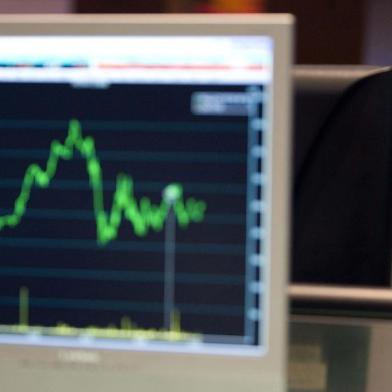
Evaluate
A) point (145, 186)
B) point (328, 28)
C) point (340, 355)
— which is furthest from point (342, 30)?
point (145, 186)

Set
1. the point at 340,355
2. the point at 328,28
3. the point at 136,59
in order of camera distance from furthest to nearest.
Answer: the point at 328,28
the point at 340,355
the point at 136,59

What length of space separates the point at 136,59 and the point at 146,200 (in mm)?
117

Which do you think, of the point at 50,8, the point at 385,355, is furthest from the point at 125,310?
the point at 50,8

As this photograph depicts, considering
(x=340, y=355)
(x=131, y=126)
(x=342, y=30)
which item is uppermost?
(x=342, y=30)

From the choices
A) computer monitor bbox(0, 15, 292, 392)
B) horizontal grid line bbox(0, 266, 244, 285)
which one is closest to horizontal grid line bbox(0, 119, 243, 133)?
computer monitor bbox(0, 15, 292, 392)

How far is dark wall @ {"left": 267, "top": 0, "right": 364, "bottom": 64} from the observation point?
6.28 feet

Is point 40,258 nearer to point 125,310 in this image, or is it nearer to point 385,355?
point 125,310

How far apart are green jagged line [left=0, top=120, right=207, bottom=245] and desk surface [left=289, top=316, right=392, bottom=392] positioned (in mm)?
212

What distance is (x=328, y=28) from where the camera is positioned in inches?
75.4

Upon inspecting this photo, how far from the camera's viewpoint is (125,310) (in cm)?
70

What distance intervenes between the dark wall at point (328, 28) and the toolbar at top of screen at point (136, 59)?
1.26 meters

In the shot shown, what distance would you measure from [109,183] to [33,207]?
2.7 inches

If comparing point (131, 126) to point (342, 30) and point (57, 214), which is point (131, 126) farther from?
point (342, 30)

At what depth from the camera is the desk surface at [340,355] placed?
2.70 feet
